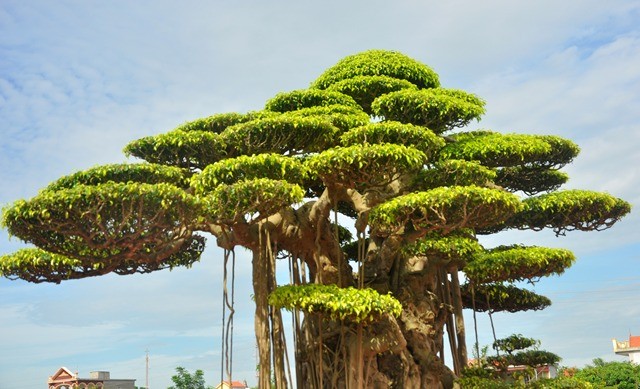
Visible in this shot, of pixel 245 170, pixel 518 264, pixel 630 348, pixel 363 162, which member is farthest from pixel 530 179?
pixel 630 348

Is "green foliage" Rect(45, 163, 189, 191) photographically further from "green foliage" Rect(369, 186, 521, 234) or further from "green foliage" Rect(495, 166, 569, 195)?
"green foliage" Rect(495, 166, 569, 195)

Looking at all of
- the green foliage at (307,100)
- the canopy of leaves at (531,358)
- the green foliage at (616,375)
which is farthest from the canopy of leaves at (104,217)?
the green foliage at (616,375)

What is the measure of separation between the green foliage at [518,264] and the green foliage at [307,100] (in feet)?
11.5

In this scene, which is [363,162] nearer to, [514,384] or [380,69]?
[380,69]

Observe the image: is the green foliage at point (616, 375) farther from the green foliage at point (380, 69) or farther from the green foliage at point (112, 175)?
the green foliage at point (112, 175)

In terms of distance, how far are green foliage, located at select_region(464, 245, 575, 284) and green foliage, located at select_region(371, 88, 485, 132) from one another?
7.81 feet

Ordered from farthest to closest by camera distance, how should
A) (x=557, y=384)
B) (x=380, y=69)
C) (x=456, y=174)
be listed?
(x=380, y=69)
(x=557, y=384)
(x=456, y=174)

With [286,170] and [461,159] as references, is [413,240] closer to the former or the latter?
[461,159]

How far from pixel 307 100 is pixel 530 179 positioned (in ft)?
15.2

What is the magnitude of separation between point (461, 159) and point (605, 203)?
2751mm

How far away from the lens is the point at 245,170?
9.76 m

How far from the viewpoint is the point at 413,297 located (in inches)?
480

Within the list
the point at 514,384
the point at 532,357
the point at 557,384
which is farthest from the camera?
the point at 532,357

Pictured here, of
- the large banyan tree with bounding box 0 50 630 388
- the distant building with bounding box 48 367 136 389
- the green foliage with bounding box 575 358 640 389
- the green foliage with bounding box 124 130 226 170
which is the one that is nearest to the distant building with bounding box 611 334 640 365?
the green foliage with bounding box 575 358 640 389
